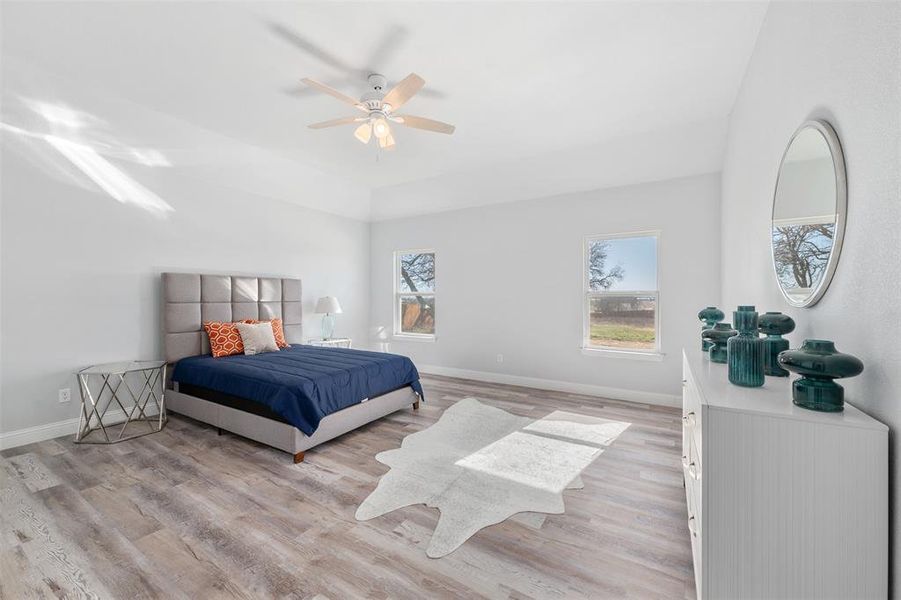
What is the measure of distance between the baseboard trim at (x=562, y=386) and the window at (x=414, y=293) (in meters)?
0.62

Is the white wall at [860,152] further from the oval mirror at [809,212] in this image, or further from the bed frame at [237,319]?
the bed frame at [237,319]

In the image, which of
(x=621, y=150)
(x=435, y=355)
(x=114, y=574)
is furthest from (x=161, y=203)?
(x=621, y=150)

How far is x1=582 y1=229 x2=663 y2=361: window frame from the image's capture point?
13.5ft

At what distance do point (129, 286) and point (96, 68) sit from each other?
72.7 inches

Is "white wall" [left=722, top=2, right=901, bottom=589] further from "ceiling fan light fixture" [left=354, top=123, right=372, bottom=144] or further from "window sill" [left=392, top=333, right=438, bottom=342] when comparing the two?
"window sill" [left=392, top=333, right=438, bottom=342]

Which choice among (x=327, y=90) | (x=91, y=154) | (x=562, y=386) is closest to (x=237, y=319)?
(x=91, y=154)

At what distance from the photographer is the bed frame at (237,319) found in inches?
113

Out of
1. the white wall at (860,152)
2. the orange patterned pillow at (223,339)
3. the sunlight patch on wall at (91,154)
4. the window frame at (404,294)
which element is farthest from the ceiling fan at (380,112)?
the window frame at (404,294)

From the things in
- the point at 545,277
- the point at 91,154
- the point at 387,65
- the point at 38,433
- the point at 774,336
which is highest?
the point at 387,65

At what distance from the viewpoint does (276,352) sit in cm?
408

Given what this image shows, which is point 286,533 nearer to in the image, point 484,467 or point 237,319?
point 484,467

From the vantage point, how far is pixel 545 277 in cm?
472

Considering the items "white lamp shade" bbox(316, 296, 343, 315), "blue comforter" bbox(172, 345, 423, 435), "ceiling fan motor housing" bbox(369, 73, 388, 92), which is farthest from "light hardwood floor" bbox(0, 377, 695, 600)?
"ceiling fan motor housing" bbox(369, 73, 388, 92)

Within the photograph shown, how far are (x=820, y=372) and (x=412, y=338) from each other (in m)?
5.17
